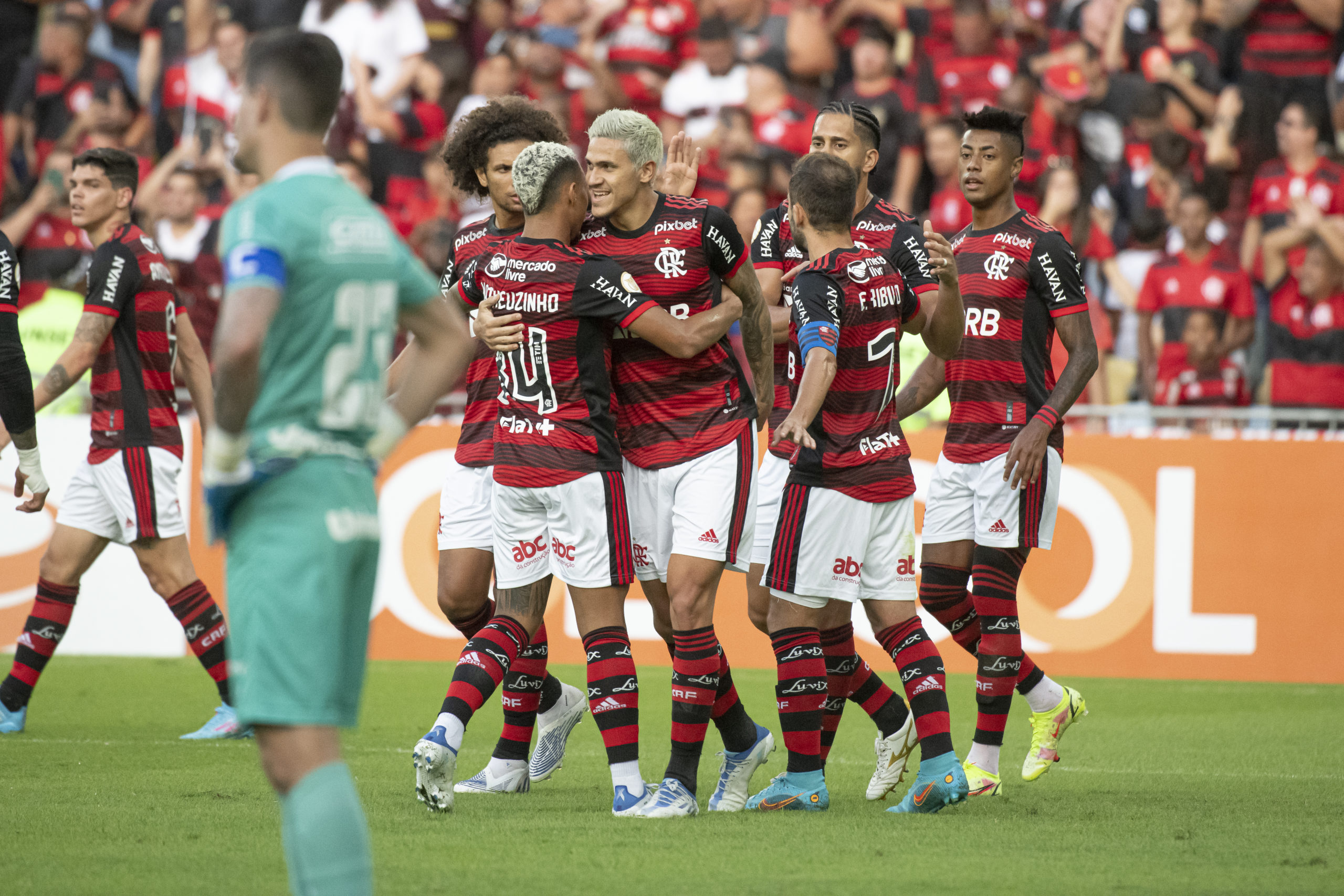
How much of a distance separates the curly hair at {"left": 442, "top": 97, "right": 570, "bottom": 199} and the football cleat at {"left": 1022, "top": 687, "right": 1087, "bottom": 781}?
11.1 ft

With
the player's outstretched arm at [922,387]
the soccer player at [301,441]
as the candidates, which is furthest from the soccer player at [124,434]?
the soccer player at [301,441]

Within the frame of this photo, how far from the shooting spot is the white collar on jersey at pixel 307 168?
11.4 ft

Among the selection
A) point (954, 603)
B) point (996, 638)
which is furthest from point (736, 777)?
point (954, 603)

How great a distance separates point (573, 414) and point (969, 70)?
949 cm

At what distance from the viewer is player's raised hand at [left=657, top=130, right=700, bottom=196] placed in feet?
21.5

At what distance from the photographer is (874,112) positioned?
39.7 ft

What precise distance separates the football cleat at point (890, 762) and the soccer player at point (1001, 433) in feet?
1.10

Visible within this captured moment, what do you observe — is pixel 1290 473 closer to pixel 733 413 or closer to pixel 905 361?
pixel 905 361

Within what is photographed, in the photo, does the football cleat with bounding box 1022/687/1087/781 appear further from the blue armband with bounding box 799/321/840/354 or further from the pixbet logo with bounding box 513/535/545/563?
the pixbet logo with bounding box 513/535/545/563

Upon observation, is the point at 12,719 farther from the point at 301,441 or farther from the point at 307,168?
the point at 307,168

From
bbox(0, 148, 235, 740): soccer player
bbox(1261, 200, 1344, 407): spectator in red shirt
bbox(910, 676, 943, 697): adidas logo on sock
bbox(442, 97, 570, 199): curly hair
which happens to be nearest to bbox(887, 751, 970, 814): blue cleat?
bbox(910, 676, 943, 697): adidas logo on sock

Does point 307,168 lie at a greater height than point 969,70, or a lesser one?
lesser

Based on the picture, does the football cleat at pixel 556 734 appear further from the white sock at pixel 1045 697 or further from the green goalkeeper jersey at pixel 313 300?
the green goalkeeper jersey at pixel 313 300

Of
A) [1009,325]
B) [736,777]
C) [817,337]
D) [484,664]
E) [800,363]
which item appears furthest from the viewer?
[1009,325]
